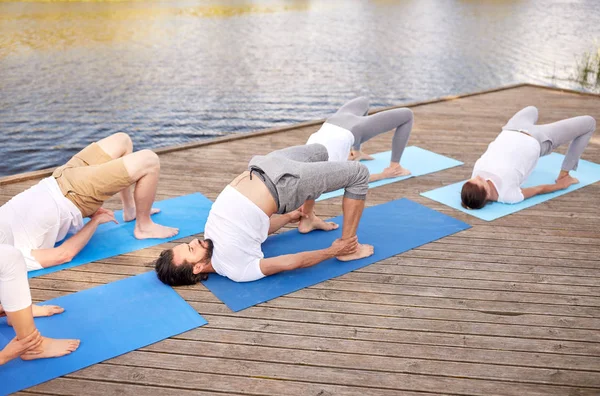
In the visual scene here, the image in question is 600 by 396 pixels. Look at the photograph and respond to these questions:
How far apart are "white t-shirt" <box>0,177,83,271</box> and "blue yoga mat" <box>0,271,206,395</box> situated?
0.39 m

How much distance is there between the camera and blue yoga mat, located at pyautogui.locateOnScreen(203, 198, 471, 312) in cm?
264

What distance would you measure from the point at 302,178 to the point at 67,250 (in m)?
1.34

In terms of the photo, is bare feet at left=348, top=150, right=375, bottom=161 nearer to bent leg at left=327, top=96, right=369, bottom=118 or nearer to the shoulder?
bent leg at left=327, top=96, right=369, bottom=118

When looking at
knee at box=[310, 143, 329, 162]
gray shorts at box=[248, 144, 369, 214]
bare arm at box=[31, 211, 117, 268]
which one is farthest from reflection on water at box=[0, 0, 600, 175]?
gray shorts at box=[248, 144, 369, 214]

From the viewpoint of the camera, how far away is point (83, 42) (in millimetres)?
12398

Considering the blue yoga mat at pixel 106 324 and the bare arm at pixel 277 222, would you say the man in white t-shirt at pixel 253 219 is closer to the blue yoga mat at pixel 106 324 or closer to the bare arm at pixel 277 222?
the blue yoga mat at pixel 106 324

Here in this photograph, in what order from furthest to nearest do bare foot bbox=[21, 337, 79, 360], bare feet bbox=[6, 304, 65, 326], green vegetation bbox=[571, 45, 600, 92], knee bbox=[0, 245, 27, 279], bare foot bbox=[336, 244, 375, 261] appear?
green vegetation bbox=[571, 45, 600, 92] < bare foot bbox=[336, 244, 375, 261] < bare feet bbox=[6, 304, 65, 326] < bare foot bbox=[21, 337, 79, 360] < knee bbox=[0, 245, 27, 279]

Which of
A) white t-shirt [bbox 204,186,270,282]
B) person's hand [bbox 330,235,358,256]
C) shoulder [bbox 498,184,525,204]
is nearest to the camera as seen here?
white t-shirt [bbox 204,186,270,282]

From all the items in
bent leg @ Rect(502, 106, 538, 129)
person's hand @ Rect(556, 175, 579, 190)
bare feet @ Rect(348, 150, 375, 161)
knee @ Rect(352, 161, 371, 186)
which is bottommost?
person's hand @ Rect(556, 175, 579, 190)

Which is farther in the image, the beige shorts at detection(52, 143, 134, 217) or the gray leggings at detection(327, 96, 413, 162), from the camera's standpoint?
the gray leggings at detection(327, 96, 413, 162)

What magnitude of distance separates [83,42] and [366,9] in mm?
11917

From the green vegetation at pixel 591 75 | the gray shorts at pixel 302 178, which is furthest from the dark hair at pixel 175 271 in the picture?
the green vegetation at pixel 591 75

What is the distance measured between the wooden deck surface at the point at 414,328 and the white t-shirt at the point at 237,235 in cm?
18

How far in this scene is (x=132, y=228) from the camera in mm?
3283
